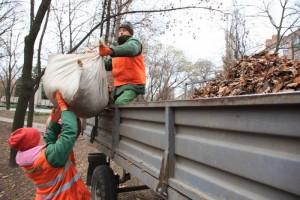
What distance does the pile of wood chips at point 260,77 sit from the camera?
274 cm

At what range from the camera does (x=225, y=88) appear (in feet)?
11.6

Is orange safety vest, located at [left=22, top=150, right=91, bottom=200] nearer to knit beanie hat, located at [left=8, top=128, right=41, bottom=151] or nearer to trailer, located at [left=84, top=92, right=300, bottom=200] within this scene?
knit beanie hat, located at [left=8, top=128, right=41, bottom=151]

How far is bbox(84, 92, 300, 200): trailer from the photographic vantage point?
4.92 feet

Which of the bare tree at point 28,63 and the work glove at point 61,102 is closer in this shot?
the work glove at point 61,102

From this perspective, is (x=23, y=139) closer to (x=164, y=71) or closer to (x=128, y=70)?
(x=128, y=70)

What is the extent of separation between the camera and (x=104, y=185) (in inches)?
172

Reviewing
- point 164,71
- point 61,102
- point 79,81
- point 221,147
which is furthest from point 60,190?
point 164,71

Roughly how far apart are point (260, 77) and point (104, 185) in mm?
2212

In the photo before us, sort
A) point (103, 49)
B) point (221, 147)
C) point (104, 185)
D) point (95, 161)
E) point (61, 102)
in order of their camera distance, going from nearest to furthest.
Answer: point (221, 147)
point (61, 102)
point (103, 49)
point (104, 185)
point (95, 161)

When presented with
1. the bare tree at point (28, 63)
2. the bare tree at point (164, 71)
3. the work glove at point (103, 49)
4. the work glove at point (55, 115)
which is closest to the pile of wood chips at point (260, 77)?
the work glove at point (103, 49)

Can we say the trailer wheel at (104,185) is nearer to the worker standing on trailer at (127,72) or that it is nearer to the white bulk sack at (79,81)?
the white bulk sack at (79,81)

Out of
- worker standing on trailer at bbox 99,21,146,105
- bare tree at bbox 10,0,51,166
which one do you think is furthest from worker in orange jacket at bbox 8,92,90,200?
bare tree at bbox 10,0,51,166

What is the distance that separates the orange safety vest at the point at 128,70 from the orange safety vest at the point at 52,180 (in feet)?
5.08

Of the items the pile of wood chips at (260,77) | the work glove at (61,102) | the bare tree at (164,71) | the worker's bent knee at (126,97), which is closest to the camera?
the pile of wood chips at (260,77)
